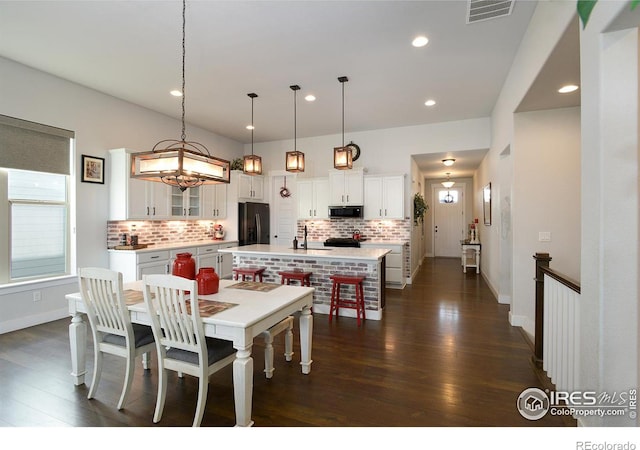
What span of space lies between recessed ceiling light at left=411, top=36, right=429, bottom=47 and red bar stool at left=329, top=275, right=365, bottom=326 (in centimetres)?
279

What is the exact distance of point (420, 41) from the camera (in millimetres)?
3352

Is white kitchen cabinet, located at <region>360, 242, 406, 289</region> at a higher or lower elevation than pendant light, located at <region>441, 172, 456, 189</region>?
lower

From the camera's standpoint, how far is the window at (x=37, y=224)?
4.00m

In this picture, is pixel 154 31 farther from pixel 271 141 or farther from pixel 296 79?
pixel 271 141

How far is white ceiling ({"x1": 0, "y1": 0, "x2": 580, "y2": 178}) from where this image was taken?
9.50 feet

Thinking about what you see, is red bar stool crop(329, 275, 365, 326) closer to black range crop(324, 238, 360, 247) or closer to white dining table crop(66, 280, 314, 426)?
white dining table crop(66, 280, 314, 426)

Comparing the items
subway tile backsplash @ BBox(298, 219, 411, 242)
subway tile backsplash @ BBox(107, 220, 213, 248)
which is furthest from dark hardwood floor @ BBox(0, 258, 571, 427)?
subway tile backsplash @ BBox(298, 219, 411, 242)

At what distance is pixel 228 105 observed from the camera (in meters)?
5.25

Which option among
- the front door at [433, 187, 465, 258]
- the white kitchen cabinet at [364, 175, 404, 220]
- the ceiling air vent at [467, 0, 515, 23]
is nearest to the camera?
the ceiling air vent at [467, 0, 515, 23]

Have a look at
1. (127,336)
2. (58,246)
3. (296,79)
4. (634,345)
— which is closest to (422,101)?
(296,79)

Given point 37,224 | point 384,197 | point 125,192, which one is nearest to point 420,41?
point 384,197

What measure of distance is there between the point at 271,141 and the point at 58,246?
15.3ft

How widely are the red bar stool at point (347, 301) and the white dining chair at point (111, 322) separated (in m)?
2.35
